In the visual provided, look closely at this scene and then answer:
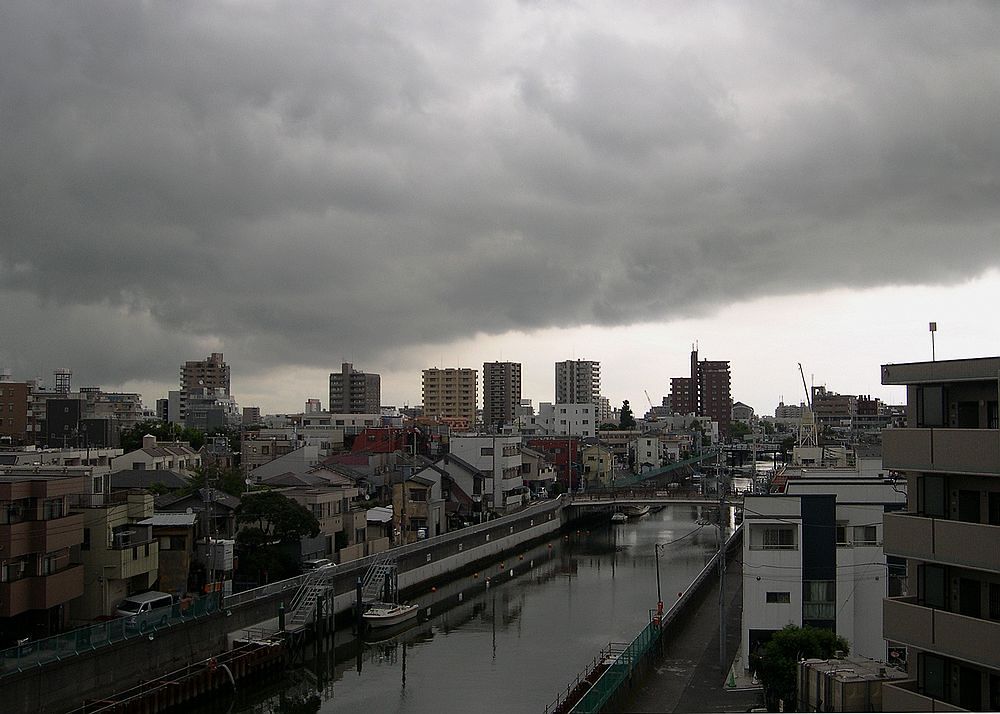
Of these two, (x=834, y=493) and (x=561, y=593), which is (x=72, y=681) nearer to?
(x=834, y=493)

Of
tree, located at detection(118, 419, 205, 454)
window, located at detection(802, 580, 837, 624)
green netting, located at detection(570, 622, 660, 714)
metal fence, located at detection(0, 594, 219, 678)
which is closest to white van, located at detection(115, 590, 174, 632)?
metal fence, located at detection(0, 594, 219, 678)

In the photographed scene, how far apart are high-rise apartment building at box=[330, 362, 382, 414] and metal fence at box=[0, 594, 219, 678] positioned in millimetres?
87687

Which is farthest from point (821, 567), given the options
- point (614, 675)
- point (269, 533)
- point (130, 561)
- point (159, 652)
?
point (269, 533)

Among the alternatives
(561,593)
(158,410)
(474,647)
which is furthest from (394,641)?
(158,410)

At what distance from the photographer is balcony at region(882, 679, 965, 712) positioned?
9.91 m

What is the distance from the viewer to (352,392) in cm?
10688

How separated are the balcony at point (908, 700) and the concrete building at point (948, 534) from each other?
0.01m

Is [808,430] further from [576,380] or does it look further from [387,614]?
[576,380]

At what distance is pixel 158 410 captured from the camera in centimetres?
10150

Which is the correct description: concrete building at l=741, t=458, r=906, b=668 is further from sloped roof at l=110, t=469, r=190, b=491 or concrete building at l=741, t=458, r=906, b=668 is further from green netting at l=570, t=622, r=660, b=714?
sloped roof at l=110, t=469, r=190, b=491

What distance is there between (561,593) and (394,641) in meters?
8.32

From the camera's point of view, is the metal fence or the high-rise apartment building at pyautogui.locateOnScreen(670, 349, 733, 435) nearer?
the metal fence

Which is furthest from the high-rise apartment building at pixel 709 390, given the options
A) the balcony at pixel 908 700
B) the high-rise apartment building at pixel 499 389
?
the balcony at pixel 908 700

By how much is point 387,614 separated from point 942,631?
649 inches
